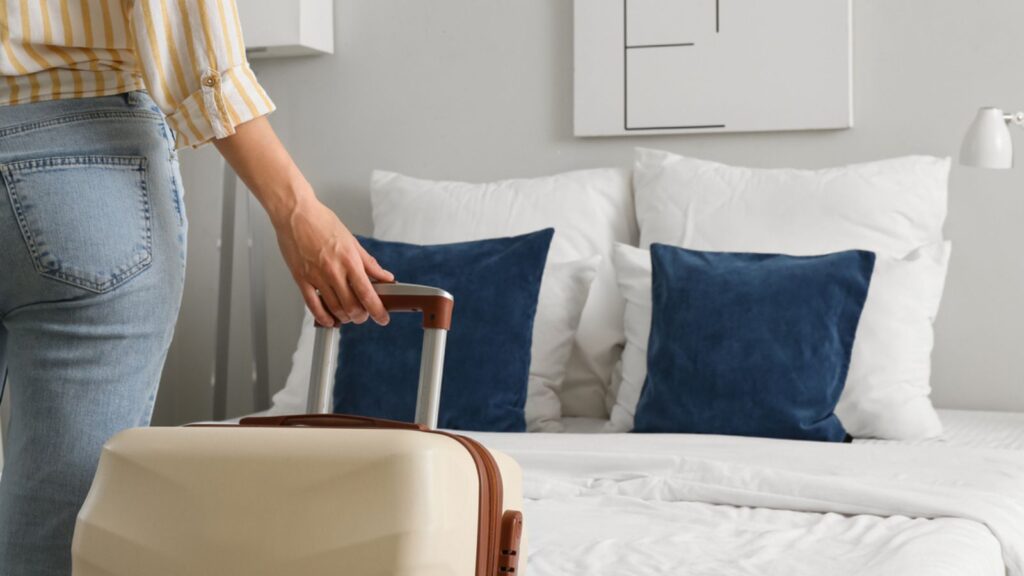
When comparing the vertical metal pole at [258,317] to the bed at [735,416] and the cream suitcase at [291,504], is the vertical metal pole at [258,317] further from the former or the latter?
the cream suitcase at [291,504]

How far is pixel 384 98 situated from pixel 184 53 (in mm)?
2196

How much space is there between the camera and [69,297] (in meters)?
0.89

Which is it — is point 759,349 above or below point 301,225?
below

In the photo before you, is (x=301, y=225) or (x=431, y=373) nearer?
(x=301, y=225)

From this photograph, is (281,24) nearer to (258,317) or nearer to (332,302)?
(258,317)

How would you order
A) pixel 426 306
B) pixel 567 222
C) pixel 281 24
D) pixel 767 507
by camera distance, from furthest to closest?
pixel 281 24, pixel 567 222, pixel 767 507, pixel 426 306

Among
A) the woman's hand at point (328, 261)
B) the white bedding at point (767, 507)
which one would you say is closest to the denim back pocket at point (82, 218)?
the woman's hand at point (328, 261)

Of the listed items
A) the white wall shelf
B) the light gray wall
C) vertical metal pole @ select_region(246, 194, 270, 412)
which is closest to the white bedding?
the light gray wall

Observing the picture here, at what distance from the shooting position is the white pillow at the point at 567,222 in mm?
2590

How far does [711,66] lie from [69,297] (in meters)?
2.12

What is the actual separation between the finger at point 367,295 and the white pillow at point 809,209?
1540 millimetres

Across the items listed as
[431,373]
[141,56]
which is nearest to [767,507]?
[431,373]

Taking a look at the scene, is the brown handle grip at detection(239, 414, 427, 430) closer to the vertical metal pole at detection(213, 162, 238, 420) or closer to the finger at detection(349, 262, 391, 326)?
the finger at detection(349, 262, 391, 326)

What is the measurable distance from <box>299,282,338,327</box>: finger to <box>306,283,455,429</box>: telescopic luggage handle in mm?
26
